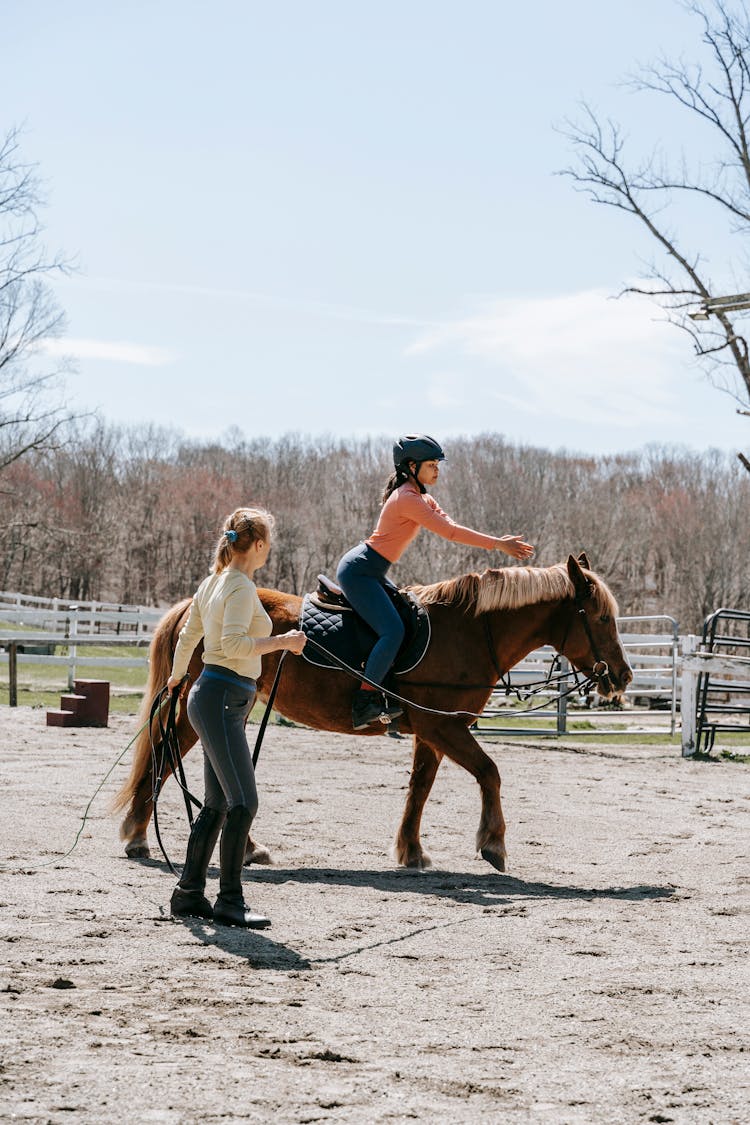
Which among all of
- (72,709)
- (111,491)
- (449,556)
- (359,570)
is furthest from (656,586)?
(359,570)

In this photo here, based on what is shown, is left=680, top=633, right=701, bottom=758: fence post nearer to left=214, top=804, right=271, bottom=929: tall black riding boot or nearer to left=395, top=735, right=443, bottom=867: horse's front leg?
left=395, top=735, right=443, bottom=867: horse's front leg

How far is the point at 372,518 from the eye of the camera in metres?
62.7

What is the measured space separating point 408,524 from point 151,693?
1.88 m

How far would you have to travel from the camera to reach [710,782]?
12.2m

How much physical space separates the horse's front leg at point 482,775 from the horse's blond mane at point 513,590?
815 millimetres

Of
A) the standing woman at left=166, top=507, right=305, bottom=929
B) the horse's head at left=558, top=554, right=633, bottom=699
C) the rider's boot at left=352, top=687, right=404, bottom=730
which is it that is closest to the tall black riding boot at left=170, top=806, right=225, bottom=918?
the standing woman at left=166, top=507, right=305, bottom=929

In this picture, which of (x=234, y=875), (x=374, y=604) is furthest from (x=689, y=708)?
(x=234, y=875)

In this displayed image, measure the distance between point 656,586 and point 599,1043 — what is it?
194 feet

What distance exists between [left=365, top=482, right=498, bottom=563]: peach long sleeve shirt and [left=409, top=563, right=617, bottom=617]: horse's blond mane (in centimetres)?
46

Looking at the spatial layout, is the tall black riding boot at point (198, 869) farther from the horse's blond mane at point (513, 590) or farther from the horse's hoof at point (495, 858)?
the horse's blond mane at point (513, 590)

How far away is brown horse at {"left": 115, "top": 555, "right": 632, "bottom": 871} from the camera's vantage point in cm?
750

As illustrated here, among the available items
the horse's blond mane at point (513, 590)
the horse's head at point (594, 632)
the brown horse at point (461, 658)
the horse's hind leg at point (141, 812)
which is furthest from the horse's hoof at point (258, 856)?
the horse's head at point (594, 632)

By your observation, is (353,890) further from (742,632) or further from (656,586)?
(656,586)

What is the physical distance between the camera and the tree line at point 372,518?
57375mm
